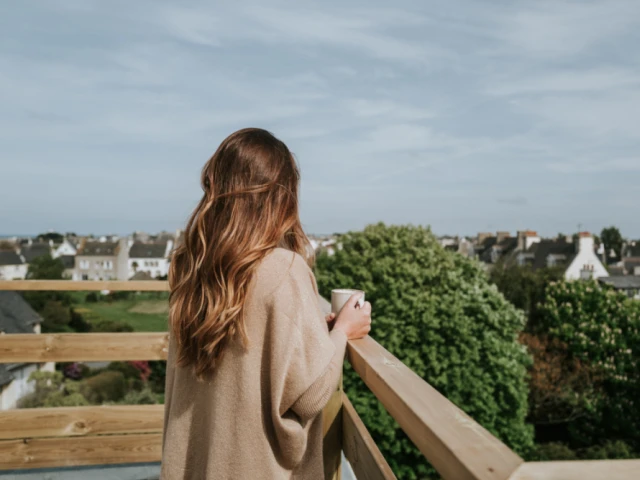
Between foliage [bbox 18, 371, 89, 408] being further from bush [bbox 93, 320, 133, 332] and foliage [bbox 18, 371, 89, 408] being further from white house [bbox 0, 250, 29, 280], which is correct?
white house [bbox 0, 250, 29, 280]

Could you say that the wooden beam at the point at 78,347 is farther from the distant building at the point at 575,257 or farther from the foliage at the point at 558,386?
the distant building at the point at 575,257

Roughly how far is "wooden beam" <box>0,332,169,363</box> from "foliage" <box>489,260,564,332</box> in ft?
75.1

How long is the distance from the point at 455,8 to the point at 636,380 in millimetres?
16083

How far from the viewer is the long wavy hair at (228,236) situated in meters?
1.39

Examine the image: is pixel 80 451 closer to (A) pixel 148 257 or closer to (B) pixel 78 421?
(B) pixel 78 421

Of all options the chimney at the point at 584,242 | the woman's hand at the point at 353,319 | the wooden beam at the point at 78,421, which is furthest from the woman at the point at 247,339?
the chimney at the point at 584,242

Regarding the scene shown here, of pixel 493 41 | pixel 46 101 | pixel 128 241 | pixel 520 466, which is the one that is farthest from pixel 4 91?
pixel 128 241

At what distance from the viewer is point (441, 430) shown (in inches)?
34.6

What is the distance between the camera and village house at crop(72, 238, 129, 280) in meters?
63.6

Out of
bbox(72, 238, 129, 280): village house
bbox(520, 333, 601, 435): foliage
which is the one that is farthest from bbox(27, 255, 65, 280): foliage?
bbox(72, 238, 129, 280): village house

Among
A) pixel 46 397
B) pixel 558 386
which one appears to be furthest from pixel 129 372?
pixel 558 386

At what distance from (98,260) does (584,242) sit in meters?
52.3

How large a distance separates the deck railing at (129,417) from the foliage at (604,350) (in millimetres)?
20427

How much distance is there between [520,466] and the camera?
0.68 metres
